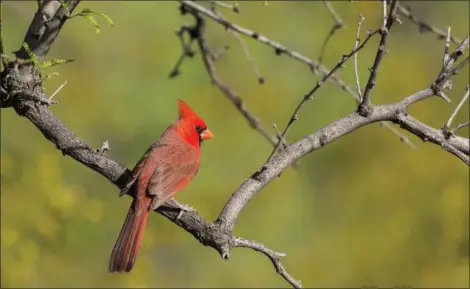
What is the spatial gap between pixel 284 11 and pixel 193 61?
4.96 feet

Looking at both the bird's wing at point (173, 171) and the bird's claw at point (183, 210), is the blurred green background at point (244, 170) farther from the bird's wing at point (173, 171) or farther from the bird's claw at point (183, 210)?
the bird's claw at point (183, 210)

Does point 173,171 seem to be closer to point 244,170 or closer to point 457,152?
point 457,152

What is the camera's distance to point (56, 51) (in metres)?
7.60

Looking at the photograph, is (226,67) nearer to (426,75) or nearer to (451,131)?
(426,75)

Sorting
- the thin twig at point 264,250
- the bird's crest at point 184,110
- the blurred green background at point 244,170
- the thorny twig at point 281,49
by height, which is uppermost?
the blurred green background at point 244,170

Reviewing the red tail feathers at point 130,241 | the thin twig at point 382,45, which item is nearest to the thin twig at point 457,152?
the thin twig at point 382,45

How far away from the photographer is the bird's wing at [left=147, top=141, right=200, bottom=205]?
2.68 m

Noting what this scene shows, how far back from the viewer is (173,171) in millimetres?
2859

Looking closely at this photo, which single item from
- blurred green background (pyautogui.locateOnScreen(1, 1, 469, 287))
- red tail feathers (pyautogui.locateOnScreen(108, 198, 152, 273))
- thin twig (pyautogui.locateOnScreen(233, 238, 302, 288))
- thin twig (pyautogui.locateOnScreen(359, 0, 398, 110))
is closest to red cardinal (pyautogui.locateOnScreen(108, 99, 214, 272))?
red tail feathers (pyautogui.locateOnScreen(108, 198, 152, 273))

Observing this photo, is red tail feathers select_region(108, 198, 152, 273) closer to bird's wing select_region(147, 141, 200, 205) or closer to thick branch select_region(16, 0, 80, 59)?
bird's wing select_region(147, 141, 200, 205)

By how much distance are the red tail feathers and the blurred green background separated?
1911mm

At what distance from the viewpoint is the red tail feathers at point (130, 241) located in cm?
260

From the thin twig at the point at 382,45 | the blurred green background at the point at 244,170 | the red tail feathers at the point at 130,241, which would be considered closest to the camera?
the thin twig at the point at 382,45

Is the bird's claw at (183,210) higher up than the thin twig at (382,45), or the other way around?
the thin twig at (382,45)
